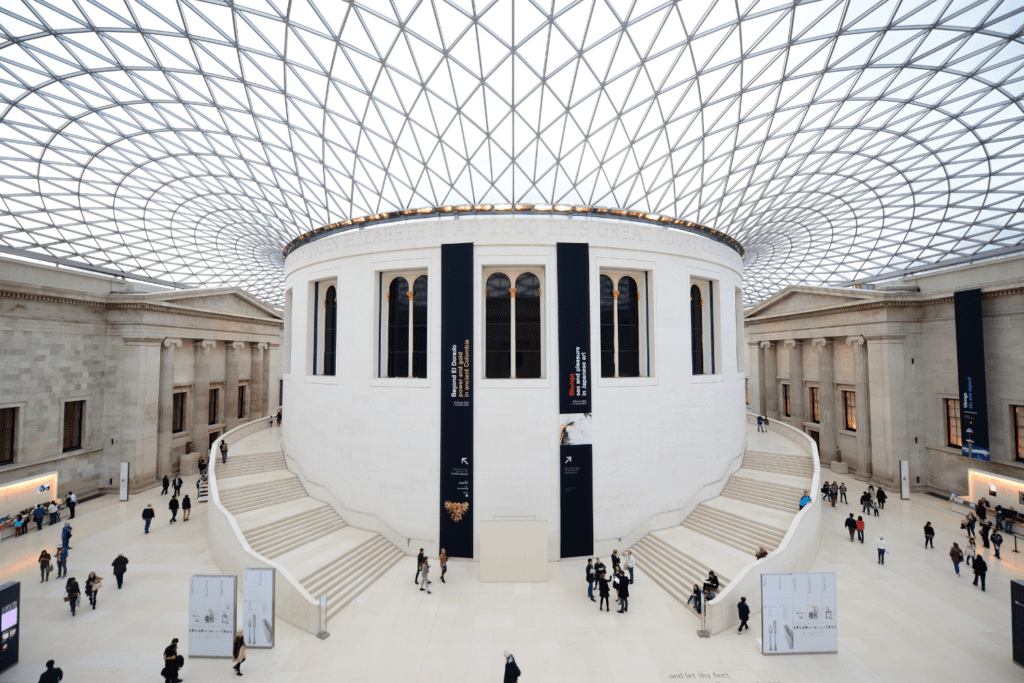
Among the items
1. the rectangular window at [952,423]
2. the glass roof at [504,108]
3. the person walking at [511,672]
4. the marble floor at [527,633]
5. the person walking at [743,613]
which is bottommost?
the marble floor at [527,633]

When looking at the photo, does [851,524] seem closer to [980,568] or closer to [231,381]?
[980,568]

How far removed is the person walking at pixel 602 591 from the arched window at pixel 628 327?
8974 millimetres

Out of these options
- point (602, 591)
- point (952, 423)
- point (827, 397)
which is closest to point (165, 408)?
point (602, 591)

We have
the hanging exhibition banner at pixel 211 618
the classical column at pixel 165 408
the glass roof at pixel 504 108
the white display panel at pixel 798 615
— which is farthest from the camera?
the classical column at pixel 165 408

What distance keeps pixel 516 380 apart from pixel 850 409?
3016cm

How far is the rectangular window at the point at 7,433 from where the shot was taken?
73.9 feet

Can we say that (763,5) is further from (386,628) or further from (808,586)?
(386,628)

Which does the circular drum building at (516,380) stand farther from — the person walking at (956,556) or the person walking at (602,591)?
the person walking at (956,556)

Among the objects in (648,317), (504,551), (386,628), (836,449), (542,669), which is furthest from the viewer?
(836,449)

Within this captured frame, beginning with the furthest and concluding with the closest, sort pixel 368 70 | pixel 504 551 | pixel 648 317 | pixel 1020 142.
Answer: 1. pixel 1020 142
2. pixel 648 317
3. pixel 368 70
4. pixel 504 551

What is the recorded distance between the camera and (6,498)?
21359 millimetres

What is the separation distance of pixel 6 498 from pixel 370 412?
63.1 ft

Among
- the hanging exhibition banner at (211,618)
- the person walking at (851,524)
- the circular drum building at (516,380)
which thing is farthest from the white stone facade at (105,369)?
the person walking at (851,524)

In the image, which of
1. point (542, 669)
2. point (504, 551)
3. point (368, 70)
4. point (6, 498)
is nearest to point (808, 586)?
point (542, 669)
